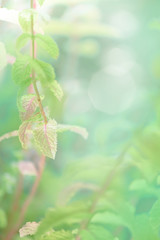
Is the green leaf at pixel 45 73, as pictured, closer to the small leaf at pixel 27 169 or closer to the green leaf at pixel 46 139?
the green leaf at pixel 46 139

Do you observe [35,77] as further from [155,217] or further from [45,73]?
[155,217]

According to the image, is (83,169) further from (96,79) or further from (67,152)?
(96,79)

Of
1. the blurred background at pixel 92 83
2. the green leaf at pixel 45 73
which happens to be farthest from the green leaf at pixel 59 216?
the blurred background at pixel 92 83

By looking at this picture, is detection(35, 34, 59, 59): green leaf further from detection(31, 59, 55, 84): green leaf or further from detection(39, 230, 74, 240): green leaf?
detection(39, 230, 74, 240): green leaf

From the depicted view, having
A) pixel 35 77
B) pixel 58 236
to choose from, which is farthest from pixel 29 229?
pixel 35 77

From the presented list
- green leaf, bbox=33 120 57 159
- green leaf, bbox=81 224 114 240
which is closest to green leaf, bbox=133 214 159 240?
green leaf, bbox=81 224 114 240

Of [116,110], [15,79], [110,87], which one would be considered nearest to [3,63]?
[15,79]
